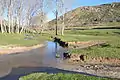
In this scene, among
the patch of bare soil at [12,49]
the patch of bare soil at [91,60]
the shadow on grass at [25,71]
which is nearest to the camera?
the shadow on grass at [25,71]

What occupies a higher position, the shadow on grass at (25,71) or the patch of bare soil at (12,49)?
the patch of bare soil at (12,49)

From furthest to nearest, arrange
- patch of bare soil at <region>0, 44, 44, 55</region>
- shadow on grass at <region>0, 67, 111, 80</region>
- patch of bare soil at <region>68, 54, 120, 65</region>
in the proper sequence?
patch of bare soil at <region>0, 44, 44, 55</region> < patch of bare soil at <region>68, 54, 120, 65</region> < shadow on grass at <region>0, 67, 111, 80</region>

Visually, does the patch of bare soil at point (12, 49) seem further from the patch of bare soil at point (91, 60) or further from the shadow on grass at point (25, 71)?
the shadow on grass at point (25, 71)

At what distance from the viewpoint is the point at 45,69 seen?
29.8m

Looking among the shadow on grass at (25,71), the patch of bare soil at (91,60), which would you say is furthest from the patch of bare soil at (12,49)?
the shadow on grass at (25,71)

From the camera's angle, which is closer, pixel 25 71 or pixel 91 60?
pixel 25 71

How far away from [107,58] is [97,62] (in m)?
1.40

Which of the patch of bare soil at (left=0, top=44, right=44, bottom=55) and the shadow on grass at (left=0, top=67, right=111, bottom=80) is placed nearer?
the shadow on grass at (left=0, top=67, right=111, bottom=80)

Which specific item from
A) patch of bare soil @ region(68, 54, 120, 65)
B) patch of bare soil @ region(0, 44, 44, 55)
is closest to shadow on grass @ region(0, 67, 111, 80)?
patch of bare soil @ region(68, 54, 120, 65)

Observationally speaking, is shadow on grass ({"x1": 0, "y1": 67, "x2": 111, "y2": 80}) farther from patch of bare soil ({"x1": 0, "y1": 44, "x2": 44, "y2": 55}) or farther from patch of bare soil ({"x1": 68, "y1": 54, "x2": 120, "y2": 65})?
patch of bare soil ({"x1": 0, "y1": 44, "x2": 44, "y2": 55})

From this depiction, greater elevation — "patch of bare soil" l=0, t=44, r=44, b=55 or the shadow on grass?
"patch of bare soil" l=0, t=44, r=44, b=55

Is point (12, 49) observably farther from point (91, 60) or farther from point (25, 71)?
point (25, 71)

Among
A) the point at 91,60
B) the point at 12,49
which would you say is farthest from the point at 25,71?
the point at 12,49

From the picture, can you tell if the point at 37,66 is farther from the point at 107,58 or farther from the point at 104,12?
the point at 104,12
